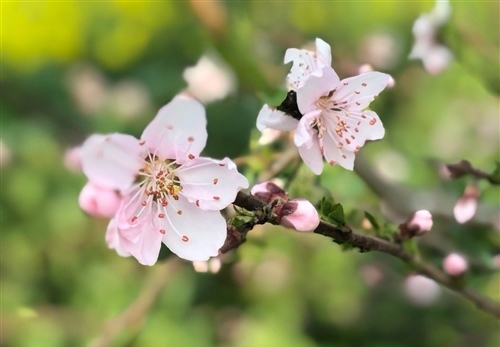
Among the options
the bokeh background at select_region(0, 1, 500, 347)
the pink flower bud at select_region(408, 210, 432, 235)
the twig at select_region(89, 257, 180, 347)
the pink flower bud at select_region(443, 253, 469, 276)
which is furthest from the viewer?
the bokeh background at select_region(0, 1, 500, 347)

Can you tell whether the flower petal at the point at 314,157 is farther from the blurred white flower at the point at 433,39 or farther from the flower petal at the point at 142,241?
the blurred white flower at the point at 433,39

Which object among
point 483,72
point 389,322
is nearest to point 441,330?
point 389,322

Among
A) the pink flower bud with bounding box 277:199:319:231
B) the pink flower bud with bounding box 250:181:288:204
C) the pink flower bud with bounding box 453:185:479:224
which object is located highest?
the pink flower bud with bounding box 277:199:319:231

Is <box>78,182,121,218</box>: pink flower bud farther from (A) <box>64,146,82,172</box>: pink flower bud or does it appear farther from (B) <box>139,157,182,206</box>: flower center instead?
(A) <box>64,146,82,172</box>: pink flower bud

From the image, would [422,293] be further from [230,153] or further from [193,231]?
[193,231]

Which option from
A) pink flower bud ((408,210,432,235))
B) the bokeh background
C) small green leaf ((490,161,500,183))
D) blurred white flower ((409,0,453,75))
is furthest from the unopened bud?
blurred white flower ((409,0,453,75))
